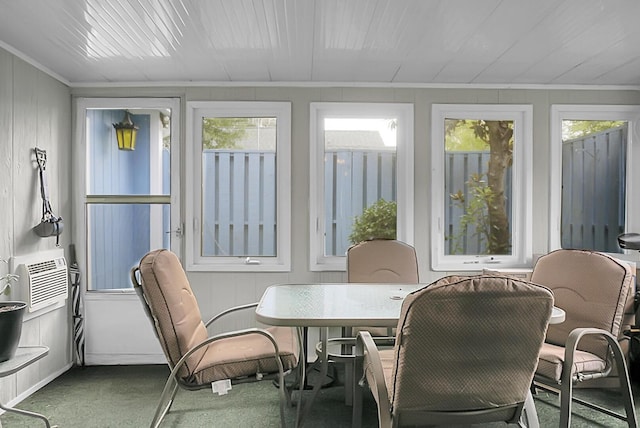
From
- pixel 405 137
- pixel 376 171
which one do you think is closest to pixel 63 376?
pixel 376 171

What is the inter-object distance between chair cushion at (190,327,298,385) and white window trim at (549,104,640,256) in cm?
260

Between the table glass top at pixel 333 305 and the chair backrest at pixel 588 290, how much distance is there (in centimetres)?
86

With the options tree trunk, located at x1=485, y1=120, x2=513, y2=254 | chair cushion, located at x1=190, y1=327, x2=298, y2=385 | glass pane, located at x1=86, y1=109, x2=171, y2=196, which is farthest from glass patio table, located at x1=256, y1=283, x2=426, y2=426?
glass pane, located at x1=86, y1=109, x2=171, y2=196

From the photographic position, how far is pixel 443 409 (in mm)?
1780

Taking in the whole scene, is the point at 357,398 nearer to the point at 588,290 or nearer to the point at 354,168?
the point at 588,290

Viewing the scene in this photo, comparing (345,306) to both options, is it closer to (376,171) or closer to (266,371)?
(266,371)

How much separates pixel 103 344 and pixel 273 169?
1984 millimetres

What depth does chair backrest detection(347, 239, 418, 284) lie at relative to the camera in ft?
11.4

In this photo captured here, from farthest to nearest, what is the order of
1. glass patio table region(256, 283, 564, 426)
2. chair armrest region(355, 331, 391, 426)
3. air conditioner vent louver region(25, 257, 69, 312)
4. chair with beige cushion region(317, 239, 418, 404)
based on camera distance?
chair with beige cushion region(317, 239, 418, 404) < air conditioner vent louver region(25, 257, 69, 312) < glass patio table region(256, 283, 564, 426) < chair armrest region(355, 331, 391, 426)

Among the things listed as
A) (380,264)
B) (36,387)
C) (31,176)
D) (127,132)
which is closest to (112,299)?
(36,387)

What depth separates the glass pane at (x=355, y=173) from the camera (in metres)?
4.11

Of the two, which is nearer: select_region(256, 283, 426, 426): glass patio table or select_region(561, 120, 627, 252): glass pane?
select_region(256, 283, 426, 426): glass patio table

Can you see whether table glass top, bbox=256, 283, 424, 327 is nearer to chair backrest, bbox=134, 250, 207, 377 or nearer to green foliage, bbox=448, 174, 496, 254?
chair backrest, bbox=134, 250, 207, 377

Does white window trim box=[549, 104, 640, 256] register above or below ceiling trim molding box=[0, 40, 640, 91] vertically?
below
